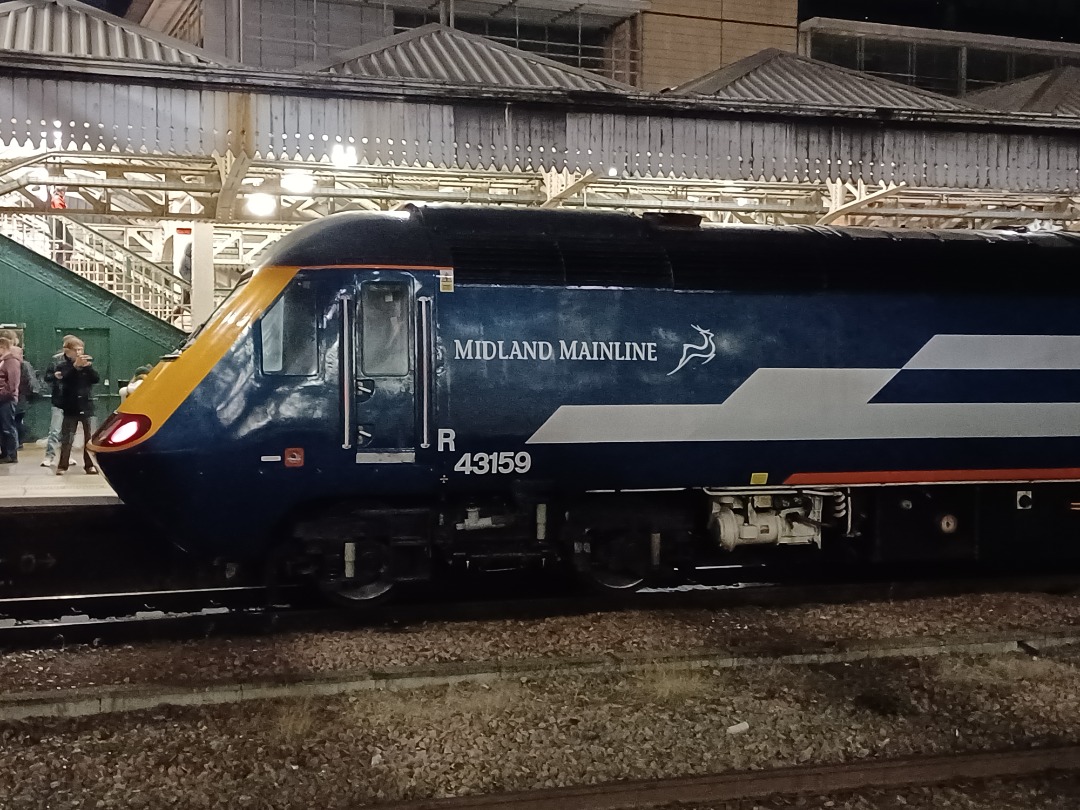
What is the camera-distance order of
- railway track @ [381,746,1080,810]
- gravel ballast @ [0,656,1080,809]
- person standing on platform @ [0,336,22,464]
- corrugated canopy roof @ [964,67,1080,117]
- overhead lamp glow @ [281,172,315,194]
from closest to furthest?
railway track @ [381,746,1080,810] < gravel ballast @ [0,656,1080,809] < corrugated canopy roof @ [964,67,1080,117] < overhead lamp glow @ [281,172,315,194] < person standing on platform @ [0,336,22,464]

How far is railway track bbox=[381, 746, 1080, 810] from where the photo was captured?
15.4ft

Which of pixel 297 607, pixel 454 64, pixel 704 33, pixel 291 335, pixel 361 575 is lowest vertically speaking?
pixel 297 607

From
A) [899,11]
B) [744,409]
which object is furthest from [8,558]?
[899,11]

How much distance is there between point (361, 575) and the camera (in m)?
7.78

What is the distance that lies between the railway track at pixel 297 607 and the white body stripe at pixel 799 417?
1.37 metres

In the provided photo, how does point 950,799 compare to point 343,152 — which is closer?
point 950,799

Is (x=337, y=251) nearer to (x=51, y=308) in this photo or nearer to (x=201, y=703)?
(x=201, y=703)

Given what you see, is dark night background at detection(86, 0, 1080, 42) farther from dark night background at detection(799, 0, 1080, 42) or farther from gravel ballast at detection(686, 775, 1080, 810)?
gravel ballast at detection(686, 775, 1080, 810)

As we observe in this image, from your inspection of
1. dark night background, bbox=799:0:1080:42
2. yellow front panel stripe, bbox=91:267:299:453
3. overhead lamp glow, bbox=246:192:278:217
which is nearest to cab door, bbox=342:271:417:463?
yellow front panel stripe, bbox=91:267:299:453

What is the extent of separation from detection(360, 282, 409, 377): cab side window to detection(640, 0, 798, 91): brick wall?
38.3 feet

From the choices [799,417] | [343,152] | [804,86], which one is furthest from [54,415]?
→ [804,86]

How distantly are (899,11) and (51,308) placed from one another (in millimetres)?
17129

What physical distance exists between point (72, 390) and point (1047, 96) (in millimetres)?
12698

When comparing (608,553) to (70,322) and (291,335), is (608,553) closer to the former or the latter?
(291,335)
